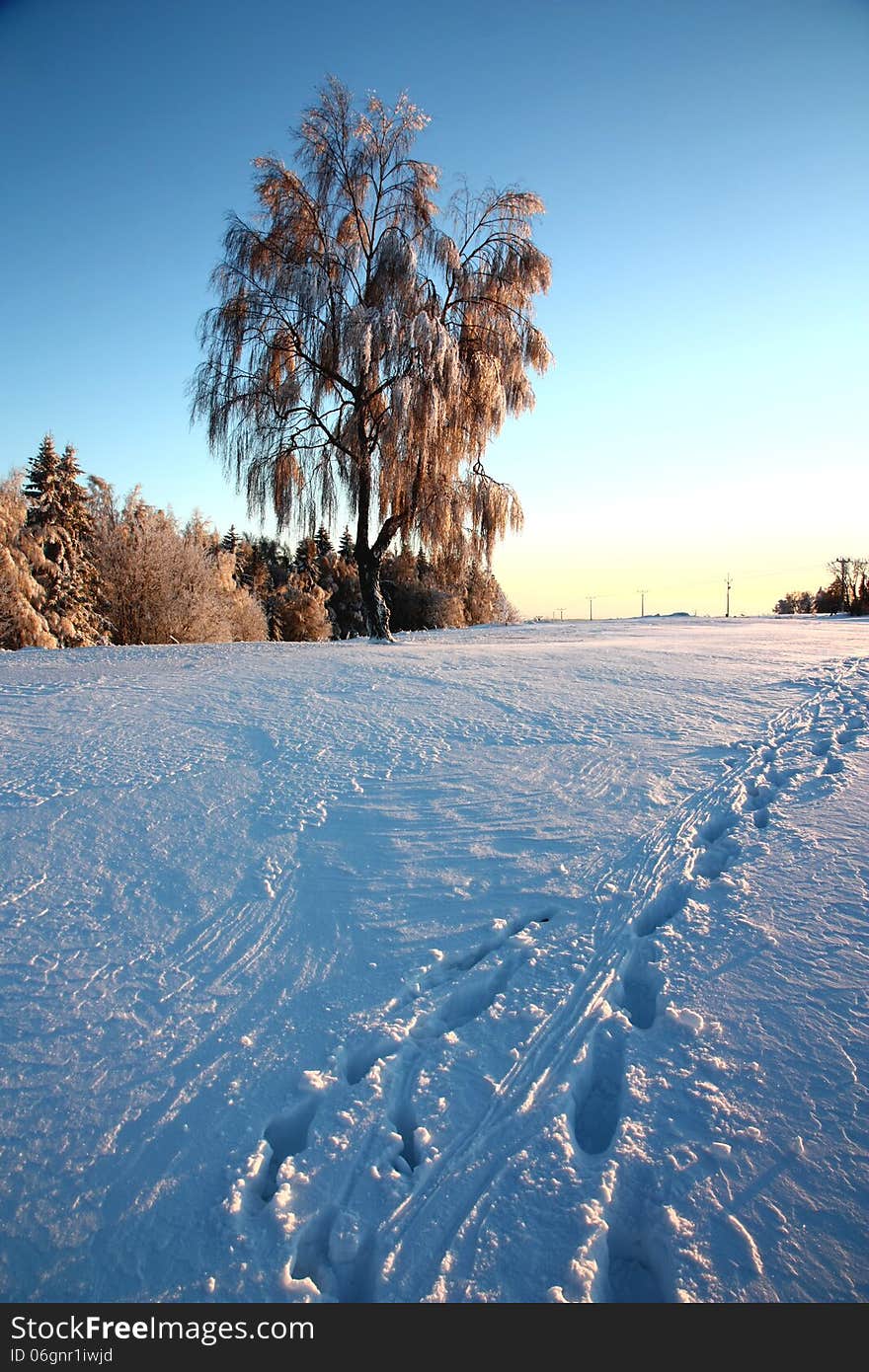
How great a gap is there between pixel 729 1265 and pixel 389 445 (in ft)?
33.3

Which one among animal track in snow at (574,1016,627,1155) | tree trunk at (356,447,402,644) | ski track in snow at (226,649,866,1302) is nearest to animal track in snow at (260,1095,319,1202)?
ski track in snow at (226,649,866,1302)

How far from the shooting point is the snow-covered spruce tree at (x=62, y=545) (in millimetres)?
21016

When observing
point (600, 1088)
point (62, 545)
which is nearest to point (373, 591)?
point (600, 1088)

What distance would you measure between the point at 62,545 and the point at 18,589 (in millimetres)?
5595

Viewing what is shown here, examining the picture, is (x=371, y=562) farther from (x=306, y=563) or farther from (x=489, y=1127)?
(x=306, y=563)

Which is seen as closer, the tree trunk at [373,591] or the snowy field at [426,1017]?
the snowy field at [426,1017]

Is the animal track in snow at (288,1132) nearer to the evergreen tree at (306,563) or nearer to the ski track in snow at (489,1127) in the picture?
the ski track in snow at (489,1127)

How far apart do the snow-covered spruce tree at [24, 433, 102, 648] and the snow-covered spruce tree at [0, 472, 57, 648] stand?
0.53 m

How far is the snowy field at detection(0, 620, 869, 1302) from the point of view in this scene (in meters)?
1.68

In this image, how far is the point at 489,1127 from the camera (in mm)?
1996

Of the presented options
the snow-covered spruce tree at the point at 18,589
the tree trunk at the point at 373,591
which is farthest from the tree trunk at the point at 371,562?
the snow-covered spruce tree at the point at 18,589

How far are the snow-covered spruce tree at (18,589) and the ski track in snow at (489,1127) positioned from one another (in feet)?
62.0

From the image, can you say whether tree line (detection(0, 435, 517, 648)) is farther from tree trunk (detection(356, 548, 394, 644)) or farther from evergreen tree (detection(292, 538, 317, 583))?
evergreen tree (detection(292, 538, 317, 583))

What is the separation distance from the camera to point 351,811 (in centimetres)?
395
